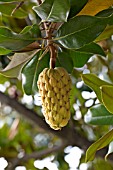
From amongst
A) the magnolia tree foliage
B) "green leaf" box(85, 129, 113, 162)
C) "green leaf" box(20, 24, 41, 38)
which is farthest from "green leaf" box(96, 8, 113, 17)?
"green leaf" box(85, 129, 113, 162)

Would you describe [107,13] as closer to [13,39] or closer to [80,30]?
[80,30]

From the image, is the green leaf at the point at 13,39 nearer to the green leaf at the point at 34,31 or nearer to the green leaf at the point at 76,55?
the green leaf at the point at 34,31

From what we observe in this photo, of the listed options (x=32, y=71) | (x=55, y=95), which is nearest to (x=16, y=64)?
(x=32, y=71)

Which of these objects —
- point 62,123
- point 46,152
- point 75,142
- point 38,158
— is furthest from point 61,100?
point 38,158

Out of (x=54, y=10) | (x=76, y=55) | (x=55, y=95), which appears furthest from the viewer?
(x=76, y=55)

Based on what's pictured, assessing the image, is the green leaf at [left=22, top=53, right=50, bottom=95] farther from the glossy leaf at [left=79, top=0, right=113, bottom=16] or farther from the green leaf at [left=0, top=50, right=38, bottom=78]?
the glossy leaf at [left=79, top=0, right=113, bottom=16]

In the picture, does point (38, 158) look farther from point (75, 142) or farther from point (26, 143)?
point (75, 142)

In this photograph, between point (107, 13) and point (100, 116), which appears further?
point (100, 116)
